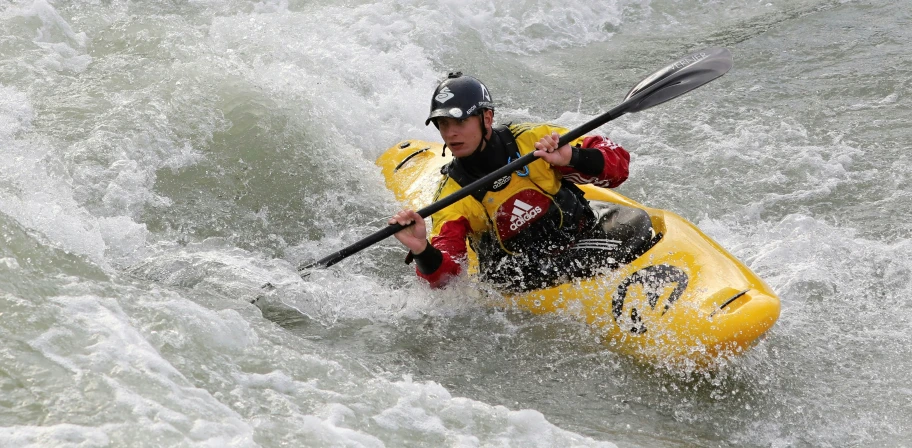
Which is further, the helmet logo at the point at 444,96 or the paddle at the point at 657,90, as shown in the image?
the paddle at the point at 657,90

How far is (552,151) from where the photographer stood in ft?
13.1

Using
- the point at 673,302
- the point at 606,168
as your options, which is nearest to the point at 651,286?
the point at 673,302

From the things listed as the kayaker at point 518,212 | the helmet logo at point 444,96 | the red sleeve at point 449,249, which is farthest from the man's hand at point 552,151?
the red sleeve at point 449,249

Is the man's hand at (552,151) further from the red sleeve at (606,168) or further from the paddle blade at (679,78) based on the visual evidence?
the paddle blade at (679,78)

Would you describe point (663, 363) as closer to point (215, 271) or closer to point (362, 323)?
point (362, 323)

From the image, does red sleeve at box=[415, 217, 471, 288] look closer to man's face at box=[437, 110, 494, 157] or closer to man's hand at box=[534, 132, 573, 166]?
man's face at box=[437, 110, 494, 157]

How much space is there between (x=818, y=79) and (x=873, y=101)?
0.67m

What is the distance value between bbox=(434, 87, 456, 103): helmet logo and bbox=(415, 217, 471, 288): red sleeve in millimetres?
612

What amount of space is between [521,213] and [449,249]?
385 millimetres

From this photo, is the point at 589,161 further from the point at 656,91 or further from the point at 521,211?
the point at 656,91

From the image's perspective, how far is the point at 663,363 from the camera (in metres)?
3.91

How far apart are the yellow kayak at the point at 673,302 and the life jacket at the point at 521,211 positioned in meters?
0.22

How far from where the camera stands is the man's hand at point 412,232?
4.03m

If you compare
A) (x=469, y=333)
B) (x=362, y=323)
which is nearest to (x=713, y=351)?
(x=469, y=333)
